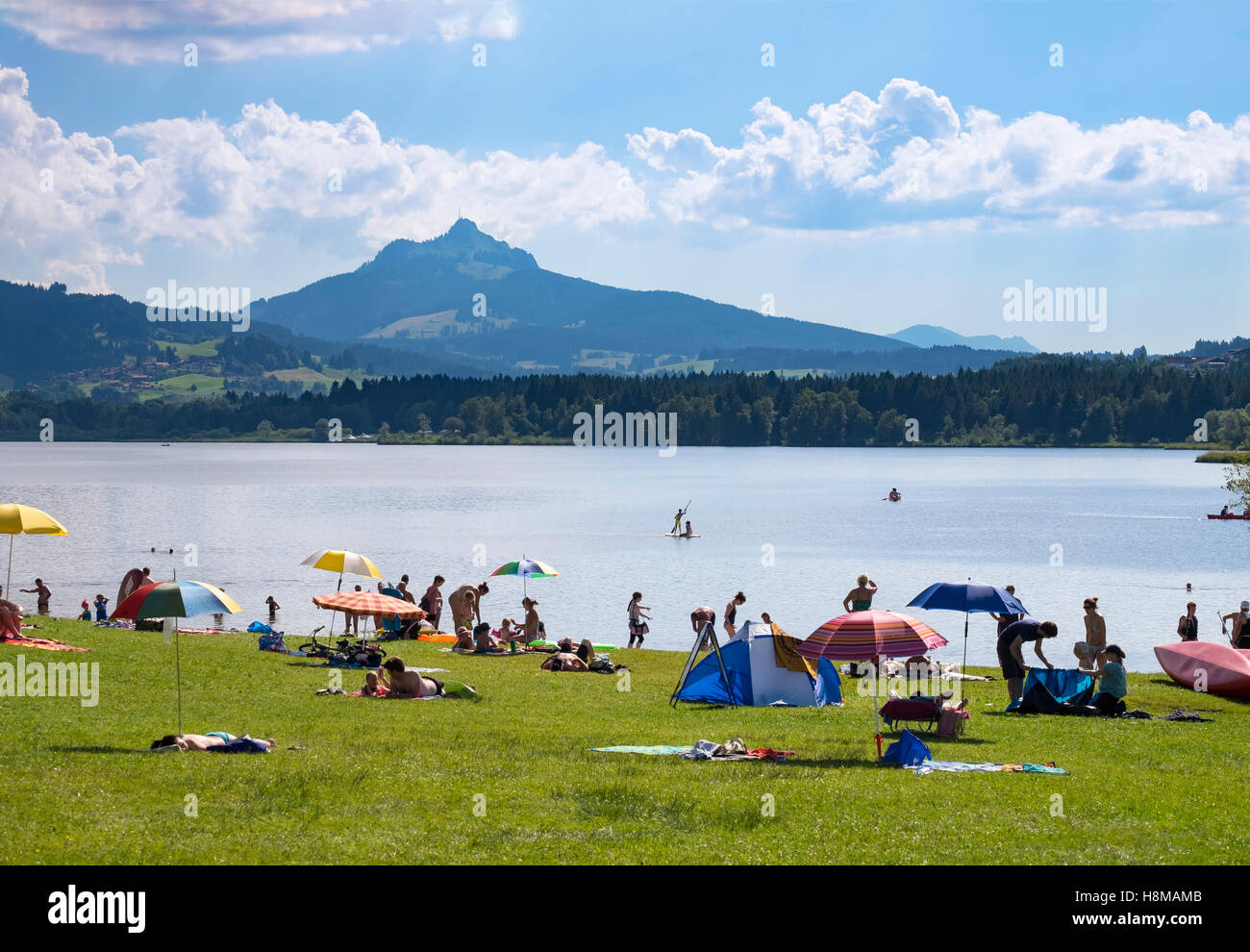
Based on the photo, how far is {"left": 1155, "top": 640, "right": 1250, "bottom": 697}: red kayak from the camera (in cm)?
2627

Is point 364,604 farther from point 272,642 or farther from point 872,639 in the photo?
point 872,639

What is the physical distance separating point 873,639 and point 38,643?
17476 mm

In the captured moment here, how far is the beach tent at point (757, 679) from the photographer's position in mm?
25406

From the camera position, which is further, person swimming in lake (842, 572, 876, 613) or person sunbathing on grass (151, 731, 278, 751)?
person swimming in lake (842, 572, 876, 613)

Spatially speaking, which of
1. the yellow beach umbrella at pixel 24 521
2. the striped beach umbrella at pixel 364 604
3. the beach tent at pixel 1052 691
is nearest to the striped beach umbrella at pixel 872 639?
the beach tent at pixel 1052 691

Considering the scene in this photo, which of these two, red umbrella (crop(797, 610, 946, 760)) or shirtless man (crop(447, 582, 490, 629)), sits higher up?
red umbrella (crop(797, 610, 946, 760))

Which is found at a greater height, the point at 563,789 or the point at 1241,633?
the point at 563,789

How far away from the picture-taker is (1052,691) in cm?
2409

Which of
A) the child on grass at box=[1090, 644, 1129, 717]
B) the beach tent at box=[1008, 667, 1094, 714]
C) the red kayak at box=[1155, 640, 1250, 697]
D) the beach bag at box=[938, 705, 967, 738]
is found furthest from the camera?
the red kayak at box=[1155, 640, 1250, 697]

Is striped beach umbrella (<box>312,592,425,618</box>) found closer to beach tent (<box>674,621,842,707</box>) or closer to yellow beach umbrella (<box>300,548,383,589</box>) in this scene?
yellow beach umbrella (<box>300,548,383,589</box>)

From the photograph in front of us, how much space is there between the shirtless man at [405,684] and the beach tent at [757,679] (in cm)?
502

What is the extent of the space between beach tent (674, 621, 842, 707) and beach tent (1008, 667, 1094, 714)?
3804mm
